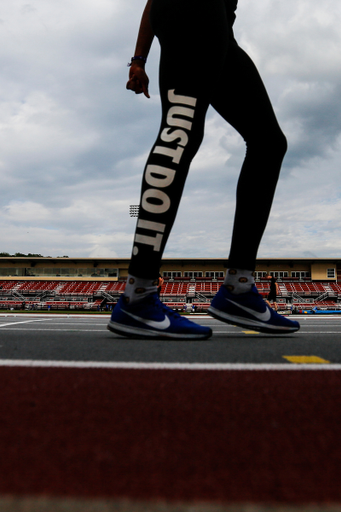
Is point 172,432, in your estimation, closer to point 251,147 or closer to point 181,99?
point 181,99

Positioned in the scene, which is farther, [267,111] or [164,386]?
[267,111]

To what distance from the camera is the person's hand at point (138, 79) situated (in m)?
2.03

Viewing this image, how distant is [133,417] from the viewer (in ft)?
1.83

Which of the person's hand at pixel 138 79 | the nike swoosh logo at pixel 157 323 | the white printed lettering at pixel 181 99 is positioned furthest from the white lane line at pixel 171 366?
the person's hand at pixel 138 79

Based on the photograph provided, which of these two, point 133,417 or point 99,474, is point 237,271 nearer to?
point 133,417

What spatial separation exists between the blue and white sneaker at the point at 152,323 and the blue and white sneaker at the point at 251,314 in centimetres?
36

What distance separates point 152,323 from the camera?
158cm

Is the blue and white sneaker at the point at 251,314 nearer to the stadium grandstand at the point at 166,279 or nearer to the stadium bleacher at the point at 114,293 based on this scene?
the stadium bleacher at the point at 114,293

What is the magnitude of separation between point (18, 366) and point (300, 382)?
0.66 meters

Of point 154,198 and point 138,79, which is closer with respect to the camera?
point 154,198

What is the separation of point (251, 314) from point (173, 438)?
58.5 inches

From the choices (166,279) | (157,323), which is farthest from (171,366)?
(166,279)

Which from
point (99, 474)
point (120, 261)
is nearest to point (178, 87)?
point (99, 474)

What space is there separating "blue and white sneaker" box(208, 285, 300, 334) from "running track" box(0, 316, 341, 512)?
92 centimetres
